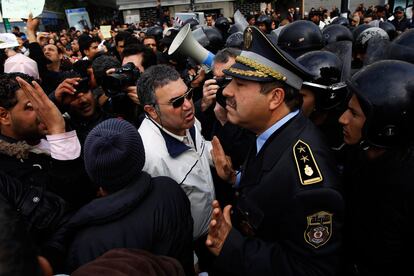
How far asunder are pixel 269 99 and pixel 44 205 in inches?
53.9

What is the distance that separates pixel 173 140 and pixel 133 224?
0.90 meters

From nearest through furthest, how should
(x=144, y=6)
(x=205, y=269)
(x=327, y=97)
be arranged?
(x=327, y=97)
(x=205, y=269)
(x=144, y=6)

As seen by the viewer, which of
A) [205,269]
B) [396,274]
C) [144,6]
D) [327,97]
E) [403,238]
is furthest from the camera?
[144,6]

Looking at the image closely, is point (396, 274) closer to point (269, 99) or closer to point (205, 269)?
point (269, 99)

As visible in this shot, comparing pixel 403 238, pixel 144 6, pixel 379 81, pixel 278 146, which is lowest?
pixel 403 238

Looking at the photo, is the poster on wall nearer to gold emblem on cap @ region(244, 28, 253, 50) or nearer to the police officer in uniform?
gold emblem on cap @ region(244, 28, 253, 50)

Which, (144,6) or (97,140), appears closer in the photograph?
(97,140)

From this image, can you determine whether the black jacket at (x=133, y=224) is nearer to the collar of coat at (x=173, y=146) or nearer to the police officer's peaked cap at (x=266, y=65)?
the collar of coat at (x=173, y=146)

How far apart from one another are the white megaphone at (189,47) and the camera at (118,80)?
97 centimetres

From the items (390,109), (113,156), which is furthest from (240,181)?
(390,109)

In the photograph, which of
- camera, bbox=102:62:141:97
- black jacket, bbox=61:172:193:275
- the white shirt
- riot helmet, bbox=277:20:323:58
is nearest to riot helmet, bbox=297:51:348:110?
the white shirt

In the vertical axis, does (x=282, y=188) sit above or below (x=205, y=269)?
above

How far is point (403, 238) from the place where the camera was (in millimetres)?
1585

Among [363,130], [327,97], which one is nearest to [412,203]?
[363,130]
